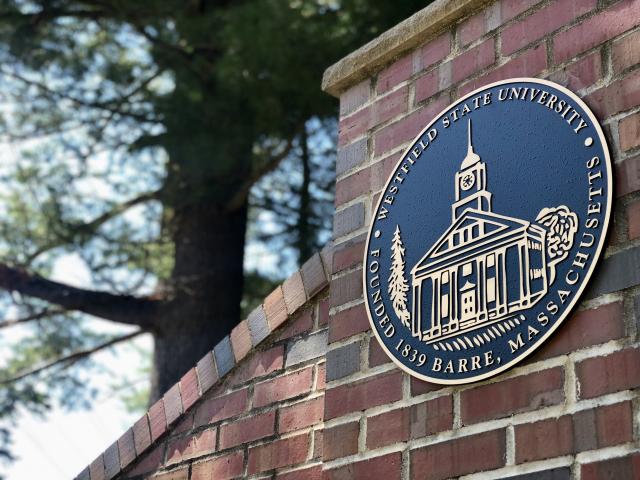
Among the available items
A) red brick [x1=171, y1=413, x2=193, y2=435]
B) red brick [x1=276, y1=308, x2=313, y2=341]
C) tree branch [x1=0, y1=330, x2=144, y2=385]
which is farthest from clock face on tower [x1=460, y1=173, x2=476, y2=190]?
tree branch [x1=0, y1=330, x2=144, y2=385]

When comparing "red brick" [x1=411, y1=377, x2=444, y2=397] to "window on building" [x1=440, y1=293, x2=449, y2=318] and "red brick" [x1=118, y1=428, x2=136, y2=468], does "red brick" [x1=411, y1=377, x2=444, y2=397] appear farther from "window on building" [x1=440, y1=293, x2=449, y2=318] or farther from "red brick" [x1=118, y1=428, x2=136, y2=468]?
"red brick" [x1=118, y1=428, x2=136, y2=468]

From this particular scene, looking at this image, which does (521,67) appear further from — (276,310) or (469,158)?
(276,310)

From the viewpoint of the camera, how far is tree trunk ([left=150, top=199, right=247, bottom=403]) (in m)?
7.25

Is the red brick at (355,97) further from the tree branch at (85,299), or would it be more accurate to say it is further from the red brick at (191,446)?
the tree branch at (85,299)

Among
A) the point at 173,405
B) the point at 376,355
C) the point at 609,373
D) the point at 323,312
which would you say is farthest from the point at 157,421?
the point at 609,373

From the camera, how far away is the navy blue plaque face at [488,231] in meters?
2.04

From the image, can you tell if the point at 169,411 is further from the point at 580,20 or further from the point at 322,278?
the point at 580,20

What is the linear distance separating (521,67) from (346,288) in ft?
2.37

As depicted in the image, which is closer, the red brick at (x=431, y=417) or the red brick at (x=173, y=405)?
the red brick at (x=431, y=417)

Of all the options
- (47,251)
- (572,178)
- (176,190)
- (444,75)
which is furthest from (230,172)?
(572,178)

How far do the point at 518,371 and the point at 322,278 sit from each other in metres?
0.97

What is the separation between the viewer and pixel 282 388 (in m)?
2.91

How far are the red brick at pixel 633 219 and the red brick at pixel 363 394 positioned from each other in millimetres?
656

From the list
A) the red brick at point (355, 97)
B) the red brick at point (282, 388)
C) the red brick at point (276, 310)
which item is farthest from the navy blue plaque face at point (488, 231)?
the red brick at point (276, 310)
